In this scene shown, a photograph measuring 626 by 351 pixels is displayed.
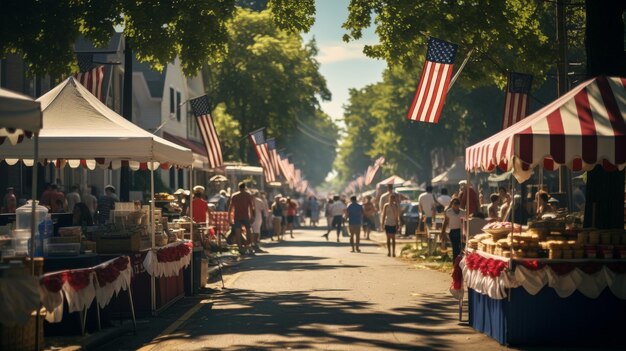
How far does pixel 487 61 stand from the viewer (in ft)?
92.0

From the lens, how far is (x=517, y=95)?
25.0 meters

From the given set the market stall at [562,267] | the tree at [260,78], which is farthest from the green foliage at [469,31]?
the tree at [260,78]

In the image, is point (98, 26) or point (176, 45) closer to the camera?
point (98, 26)

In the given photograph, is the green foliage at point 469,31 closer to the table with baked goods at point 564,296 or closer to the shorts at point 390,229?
the shorts at point 390,229

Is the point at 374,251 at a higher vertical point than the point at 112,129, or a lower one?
lower

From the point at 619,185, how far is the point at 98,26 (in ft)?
40.5

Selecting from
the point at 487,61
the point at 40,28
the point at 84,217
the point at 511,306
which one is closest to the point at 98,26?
the point at 40,28

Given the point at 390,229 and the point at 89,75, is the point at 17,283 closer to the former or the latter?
the point at 89,75

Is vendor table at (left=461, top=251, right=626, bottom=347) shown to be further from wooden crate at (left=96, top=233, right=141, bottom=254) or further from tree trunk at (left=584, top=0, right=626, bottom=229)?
wooden crate at (left=96, top=233, right=141, bottom=254)

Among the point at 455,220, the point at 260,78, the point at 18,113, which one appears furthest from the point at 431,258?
the point at 260,78

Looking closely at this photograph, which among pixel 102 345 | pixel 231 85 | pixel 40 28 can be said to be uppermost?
pixel 231 85

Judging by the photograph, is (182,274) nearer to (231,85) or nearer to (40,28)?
(40,28)

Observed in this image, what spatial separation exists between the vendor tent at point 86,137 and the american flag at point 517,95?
9.45m

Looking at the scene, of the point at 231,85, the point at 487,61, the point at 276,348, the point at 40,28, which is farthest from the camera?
the point at 231,85
